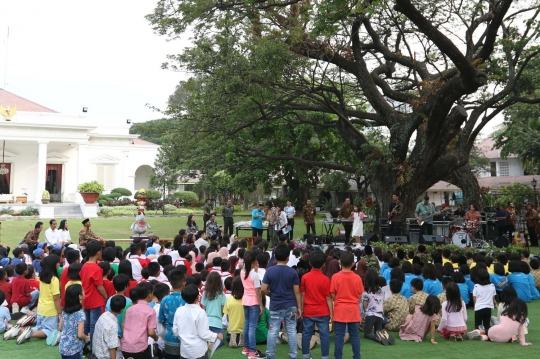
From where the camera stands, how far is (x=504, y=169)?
38719mm

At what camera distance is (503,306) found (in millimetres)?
6930

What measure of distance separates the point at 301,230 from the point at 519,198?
1123 centimetres

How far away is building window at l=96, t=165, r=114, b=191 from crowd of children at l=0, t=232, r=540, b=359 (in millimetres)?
28232

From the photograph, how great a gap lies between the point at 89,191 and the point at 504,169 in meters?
31.2

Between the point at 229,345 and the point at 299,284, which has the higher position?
the point at 299,284

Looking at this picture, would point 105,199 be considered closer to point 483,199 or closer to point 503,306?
point 483,199

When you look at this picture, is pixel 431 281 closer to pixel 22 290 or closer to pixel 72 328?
pixel 72 328

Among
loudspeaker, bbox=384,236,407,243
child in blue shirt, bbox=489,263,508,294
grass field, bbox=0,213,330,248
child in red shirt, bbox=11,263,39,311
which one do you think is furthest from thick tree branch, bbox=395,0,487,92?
child in red shirt, bbox=11,263,39,311

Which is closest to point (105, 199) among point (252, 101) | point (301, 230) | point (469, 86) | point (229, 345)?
point (301, 230)

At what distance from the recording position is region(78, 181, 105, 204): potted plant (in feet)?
101

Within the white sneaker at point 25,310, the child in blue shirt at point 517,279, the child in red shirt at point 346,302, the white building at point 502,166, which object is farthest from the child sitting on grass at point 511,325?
the white building at point 502,166

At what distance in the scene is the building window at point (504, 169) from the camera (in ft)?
126

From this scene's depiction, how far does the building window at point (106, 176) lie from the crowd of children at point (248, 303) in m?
28.2

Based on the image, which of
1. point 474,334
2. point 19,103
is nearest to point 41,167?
point 19,103
